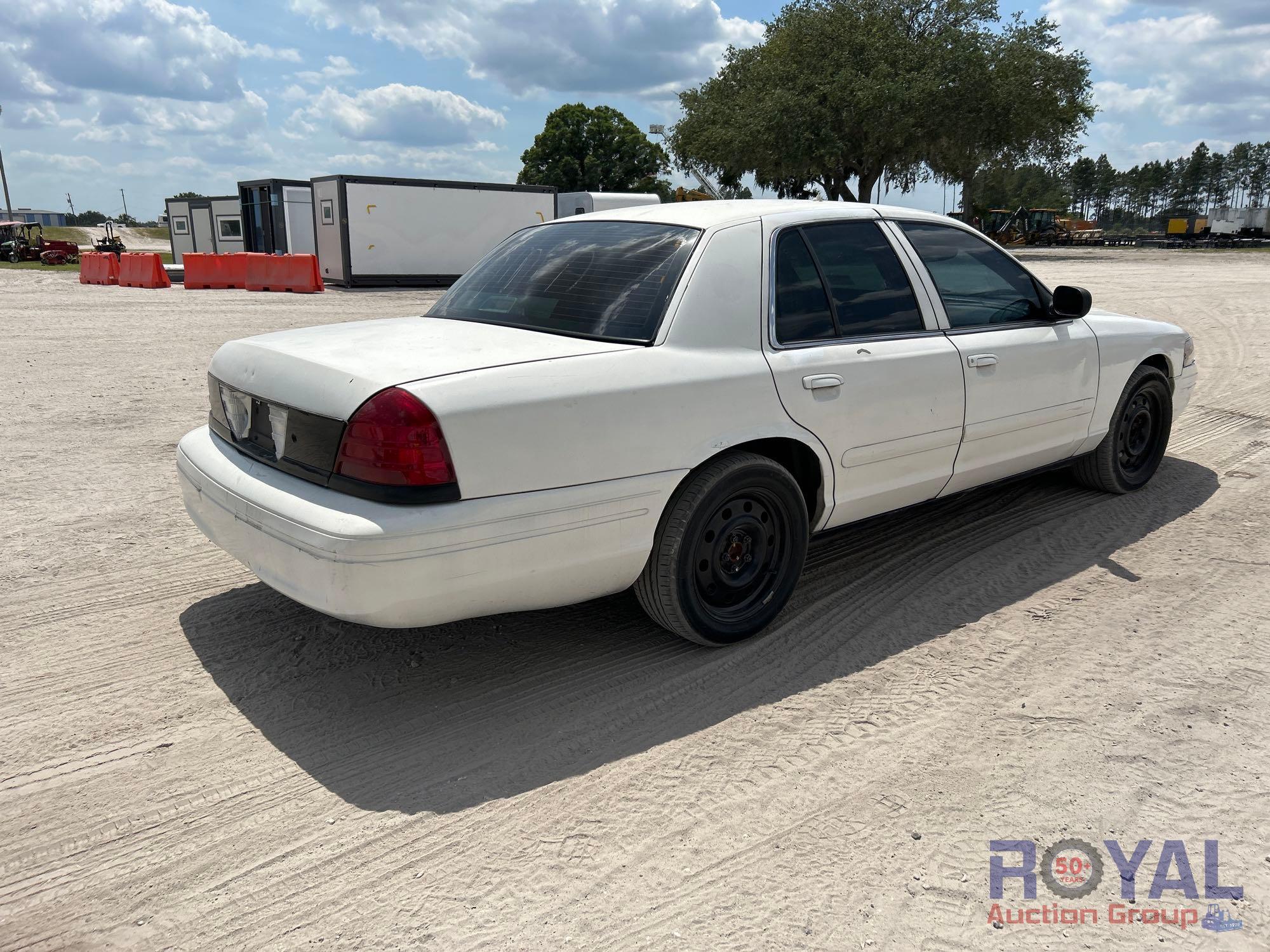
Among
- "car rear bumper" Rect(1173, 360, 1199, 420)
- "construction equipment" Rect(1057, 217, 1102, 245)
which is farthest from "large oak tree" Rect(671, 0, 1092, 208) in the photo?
"car rear bumper" Rect(1173, 360, 1199, 420)

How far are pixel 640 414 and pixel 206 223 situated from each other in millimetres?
33815

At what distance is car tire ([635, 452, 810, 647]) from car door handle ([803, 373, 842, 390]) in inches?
13.5

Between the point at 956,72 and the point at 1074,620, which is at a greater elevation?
the point at 956,72

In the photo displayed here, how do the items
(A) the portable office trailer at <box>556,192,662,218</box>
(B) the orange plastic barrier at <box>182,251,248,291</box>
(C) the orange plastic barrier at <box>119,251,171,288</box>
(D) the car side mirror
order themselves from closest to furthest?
(D) the car side mirror → (B) the orange plastic barrier at <box>182,251,248,291</box> → (C) the orange plastic barrier at <box>119,251,171,288</box> → (A) the portable office trailer at <box>556,192,662,218</box>

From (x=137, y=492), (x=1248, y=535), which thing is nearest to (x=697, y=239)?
(x=1248, y=535)

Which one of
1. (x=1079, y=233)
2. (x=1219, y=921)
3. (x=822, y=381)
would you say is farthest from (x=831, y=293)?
(x=1079, y=233)

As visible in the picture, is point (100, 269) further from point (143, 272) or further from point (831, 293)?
point (831, 293)

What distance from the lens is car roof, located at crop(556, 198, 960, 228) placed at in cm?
371

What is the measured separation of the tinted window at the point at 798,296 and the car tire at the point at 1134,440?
7.82 feet

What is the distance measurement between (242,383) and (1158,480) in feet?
17.1

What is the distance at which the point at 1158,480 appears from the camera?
5.82 m

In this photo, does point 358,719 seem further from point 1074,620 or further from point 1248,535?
point 1248,535

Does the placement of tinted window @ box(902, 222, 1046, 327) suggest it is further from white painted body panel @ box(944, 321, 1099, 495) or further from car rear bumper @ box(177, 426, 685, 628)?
car rear bumper @ box(177, 426, 685, 628)

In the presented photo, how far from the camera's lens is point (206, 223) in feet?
106
